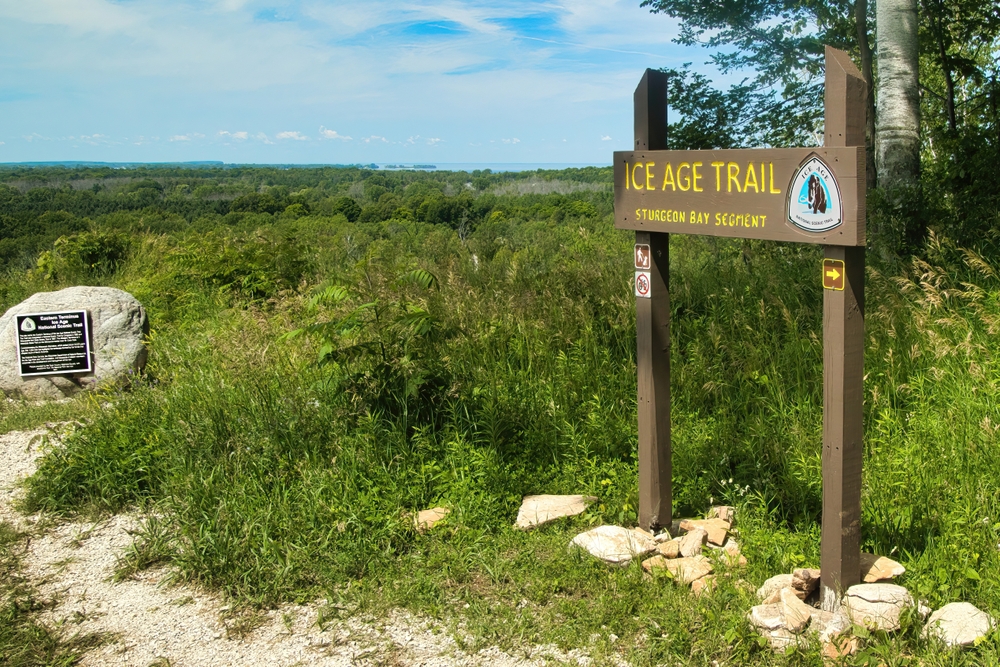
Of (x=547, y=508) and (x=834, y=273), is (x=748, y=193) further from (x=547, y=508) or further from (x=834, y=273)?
(x=547, y=508)

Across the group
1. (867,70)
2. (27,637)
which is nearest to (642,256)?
(27,637)

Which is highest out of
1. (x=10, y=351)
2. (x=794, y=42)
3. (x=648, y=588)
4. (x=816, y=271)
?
(x=794, y=42)

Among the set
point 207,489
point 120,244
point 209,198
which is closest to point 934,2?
point 207,489

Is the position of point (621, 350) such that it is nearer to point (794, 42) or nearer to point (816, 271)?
point (816, 271)

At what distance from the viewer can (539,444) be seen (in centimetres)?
465

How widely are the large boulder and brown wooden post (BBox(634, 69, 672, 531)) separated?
16.9ft

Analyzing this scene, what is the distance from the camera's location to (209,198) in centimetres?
2788

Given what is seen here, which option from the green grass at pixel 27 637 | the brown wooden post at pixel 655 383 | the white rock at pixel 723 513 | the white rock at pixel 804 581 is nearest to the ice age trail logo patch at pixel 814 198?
the brown wooden post at pixel 655 383

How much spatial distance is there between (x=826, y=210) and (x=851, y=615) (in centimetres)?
155

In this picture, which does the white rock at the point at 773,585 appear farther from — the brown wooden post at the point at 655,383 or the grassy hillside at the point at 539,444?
the brown wooden post at the point at 655,383

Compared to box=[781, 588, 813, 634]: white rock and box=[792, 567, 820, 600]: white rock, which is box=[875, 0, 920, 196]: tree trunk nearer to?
box=[792, 567, 820, 600]: white rock

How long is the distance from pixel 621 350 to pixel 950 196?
146 inches

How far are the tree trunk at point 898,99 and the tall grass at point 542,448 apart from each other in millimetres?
975

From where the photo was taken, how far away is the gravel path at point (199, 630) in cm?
313
